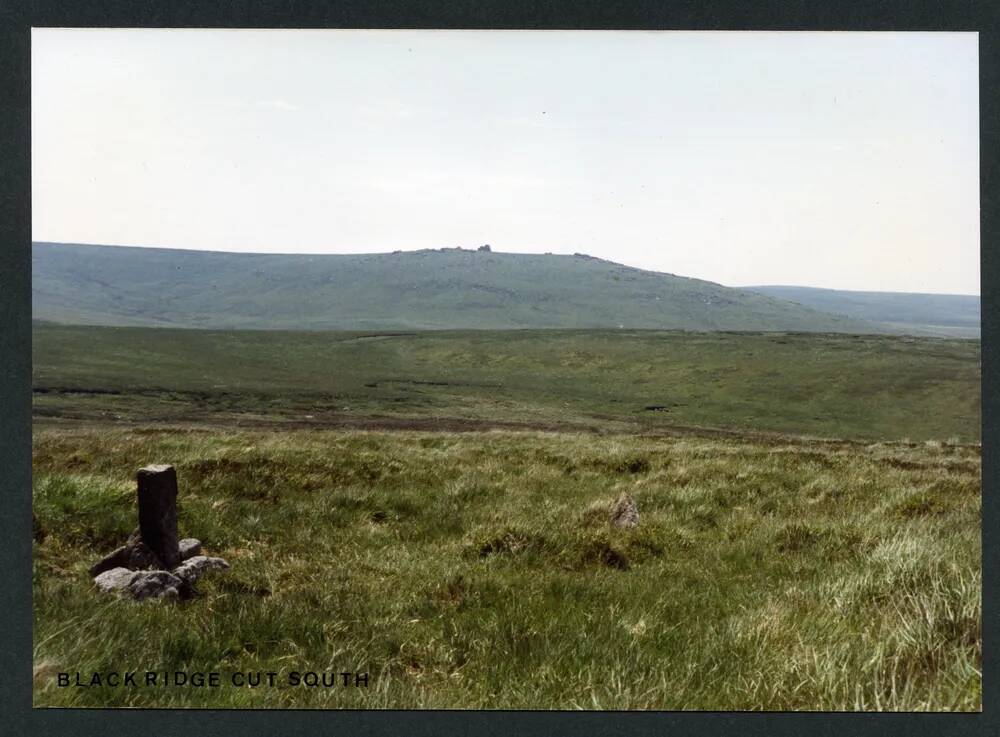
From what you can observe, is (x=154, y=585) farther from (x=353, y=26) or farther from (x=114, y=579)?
(x=353, y=26)

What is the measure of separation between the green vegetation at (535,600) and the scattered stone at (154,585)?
0.22m

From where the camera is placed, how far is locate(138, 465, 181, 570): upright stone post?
6.51 meters

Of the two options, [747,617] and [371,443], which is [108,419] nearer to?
[371,443]

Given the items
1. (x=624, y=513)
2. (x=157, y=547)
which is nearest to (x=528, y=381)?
(x=624, y=513)

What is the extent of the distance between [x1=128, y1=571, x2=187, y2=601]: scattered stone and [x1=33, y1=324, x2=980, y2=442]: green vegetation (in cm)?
2851

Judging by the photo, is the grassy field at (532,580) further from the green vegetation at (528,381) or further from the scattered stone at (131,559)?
the green vegetation at (528,381)

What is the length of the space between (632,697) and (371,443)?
1301cm

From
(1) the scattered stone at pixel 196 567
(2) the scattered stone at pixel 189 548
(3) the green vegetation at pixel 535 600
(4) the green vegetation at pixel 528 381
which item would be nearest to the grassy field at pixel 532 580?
(3) the green vegetation at pixel 535 600

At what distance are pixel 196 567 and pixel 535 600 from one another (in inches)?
126

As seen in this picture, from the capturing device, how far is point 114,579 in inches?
236

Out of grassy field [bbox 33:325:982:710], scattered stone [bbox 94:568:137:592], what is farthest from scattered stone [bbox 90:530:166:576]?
scattered stone [bbox 94:568:137:592]

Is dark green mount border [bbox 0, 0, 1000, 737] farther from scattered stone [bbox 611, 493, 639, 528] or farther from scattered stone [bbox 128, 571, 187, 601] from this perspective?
scattered stone [bbox 611, 493, 639, 528]

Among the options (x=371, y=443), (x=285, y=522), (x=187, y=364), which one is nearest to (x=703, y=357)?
(x=187, y=364)

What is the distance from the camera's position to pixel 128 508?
24.9 feet
